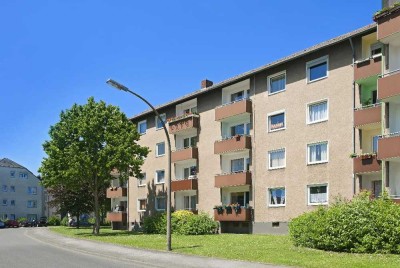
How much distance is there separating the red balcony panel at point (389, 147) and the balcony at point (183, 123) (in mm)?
18165

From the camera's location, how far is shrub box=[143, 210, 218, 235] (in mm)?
33378

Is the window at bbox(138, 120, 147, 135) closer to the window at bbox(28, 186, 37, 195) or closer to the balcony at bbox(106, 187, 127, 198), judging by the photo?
the balcony at bbox(106, 187, 127, 198)

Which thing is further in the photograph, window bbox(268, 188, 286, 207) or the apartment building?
window bbox(268, 188, 286, 207)

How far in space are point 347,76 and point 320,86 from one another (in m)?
2.10

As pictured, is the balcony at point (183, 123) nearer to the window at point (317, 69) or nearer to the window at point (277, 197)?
the window at point (277, 197)

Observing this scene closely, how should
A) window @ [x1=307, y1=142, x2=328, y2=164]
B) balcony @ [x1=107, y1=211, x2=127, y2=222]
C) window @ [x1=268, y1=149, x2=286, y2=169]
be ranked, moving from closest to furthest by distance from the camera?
window @ [x1=307, y1=142, x2=328, y2=164] → window @ [x1=268, y1=149, x2=286, y2=169] → balcony @ [x1=107, y1=211, x2=127, y2=222]

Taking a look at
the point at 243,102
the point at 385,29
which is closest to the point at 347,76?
the point at 385,29

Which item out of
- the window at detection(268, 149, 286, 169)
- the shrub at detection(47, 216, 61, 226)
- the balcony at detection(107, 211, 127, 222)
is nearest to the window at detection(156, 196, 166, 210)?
the balcony at detection(107, 211, 127, 222)

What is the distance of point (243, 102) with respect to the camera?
33969 mm

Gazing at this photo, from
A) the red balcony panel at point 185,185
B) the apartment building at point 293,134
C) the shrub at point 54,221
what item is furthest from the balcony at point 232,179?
the shrub at point 54,221

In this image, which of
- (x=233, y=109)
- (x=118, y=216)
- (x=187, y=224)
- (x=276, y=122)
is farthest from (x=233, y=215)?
(x=118, y=216)

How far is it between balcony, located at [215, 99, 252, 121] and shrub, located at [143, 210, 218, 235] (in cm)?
736

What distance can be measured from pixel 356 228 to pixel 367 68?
10.9 m

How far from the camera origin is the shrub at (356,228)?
56.8 ft
